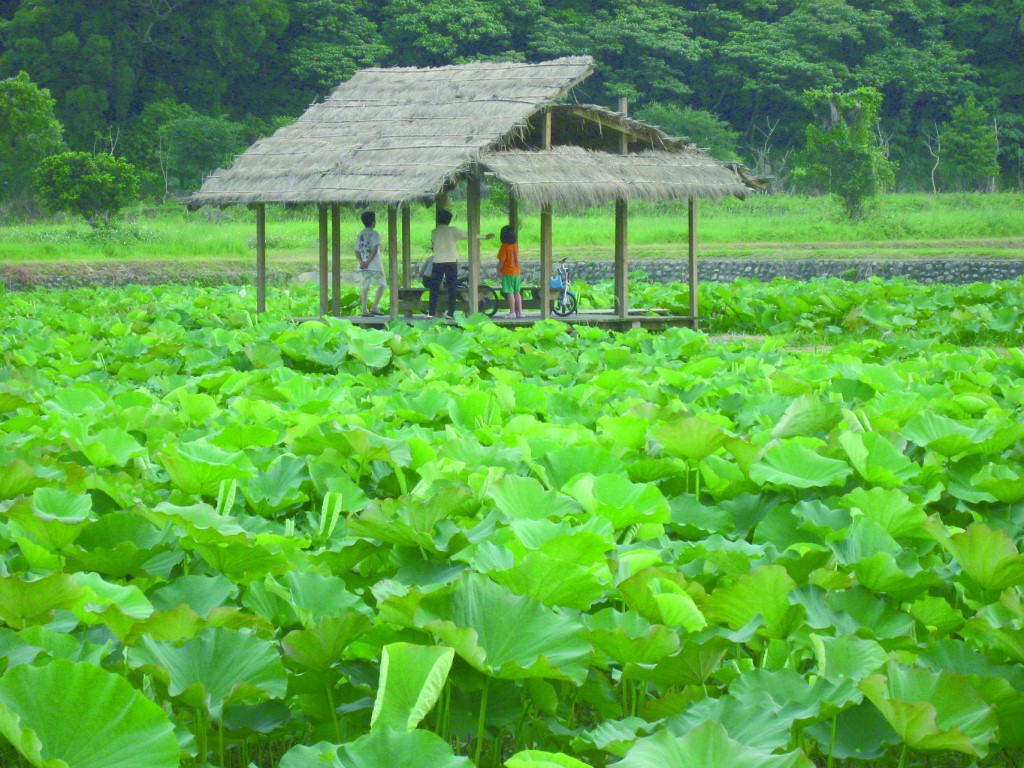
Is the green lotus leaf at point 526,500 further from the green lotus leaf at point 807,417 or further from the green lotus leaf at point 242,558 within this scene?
the green lotus leaf at point 807,417

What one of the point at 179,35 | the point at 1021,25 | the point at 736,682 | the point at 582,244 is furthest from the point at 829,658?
the point at 1021,25

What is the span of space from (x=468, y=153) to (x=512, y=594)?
923 cm

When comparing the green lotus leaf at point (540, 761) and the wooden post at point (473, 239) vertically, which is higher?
the wooden post at point (473, 239)

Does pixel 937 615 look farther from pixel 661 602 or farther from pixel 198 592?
pixel 198 592

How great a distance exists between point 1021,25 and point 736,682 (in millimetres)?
39238

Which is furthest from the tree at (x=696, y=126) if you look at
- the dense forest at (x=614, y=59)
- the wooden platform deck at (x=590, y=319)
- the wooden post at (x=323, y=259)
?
the wooden post at (x=323, y=259)

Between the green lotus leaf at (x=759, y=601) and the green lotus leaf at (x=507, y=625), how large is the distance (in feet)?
0.78

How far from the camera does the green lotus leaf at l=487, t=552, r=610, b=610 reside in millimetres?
1529

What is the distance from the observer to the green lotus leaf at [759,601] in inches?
61.6

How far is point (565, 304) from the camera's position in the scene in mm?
12055

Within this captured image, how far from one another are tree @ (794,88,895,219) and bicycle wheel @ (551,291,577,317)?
15.9 metres

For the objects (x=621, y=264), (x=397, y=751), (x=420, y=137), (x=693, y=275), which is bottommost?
(x=397, y=751)

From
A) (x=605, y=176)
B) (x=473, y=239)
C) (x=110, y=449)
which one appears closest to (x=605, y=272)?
(x=605, y=176)

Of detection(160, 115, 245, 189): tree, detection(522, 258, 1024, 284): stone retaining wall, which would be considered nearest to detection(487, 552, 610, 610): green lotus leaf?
detection(522, 258, 1024, 284): stone retaining wall
